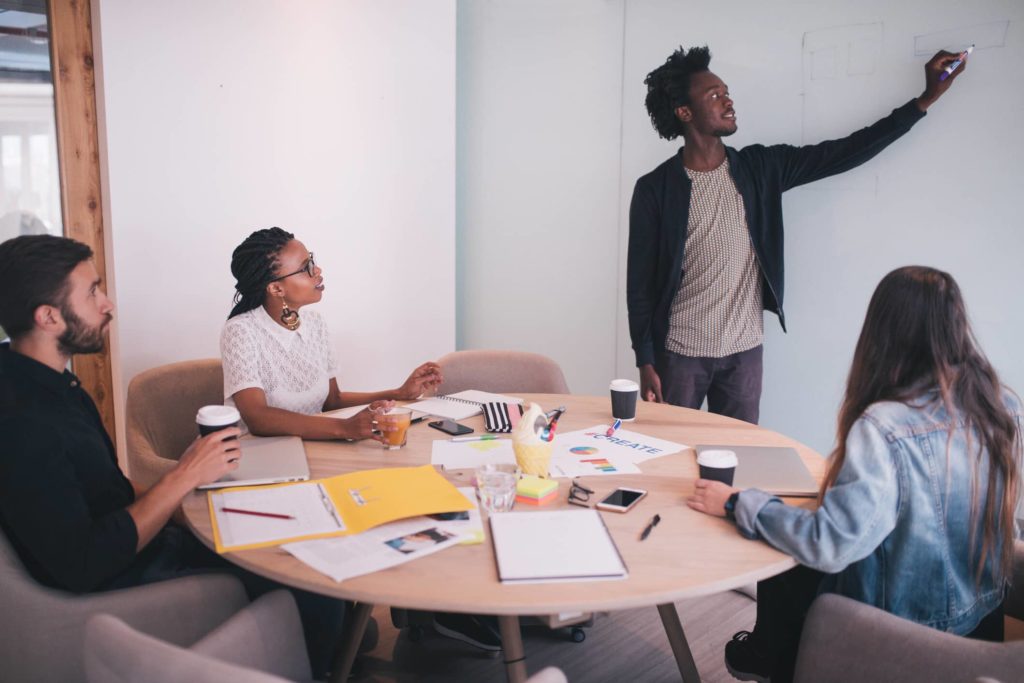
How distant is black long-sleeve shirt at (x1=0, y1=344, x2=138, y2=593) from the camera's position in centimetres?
144

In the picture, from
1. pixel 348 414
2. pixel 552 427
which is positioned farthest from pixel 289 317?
pixel 552 427

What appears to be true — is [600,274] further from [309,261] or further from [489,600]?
[489,600]

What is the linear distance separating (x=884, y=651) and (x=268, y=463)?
135 cm

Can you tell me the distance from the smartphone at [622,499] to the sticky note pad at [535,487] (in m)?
0.12

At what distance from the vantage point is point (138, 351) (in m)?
3.20

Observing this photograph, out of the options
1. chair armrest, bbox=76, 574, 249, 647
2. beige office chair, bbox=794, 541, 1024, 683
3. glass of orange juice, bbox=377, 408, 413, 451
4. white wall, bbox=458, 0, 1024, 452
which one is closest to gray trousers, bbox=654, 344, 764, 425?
white wall, bbox=458, 0, 1024, 452


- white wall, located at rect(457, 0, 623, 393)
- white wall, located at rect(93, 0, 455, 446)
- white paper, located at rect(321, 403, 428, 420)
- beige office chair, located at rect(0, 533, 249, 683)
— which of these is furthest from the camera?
white wall, located at rect(457, 0, 623, 393)

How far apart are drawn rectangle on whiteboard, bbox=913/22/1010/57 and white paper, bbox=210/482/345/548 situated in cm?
261

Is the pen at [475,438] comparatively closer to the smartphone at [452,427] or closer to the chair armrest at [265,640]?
the smartphone at [452,427]

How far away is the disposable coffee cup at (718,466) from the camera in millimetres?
1733

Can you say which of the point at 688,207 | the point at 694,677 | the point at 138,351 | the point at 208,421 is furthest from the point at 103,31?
the point at 694,677

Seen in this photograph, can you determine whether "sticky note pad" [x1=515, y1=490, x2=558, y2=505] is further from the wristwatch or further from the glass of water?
the wristwatch

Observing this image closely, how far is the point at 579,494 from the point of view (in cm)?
172

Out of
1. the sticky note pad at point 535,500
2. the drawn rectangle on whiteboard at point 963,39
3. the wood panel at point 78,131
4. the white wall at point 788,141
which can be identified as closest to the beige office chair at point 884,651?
the sticky note pad at point 535,500
